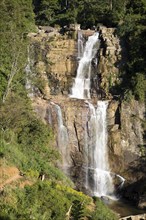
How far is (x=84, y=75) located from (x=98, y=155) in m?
9.67

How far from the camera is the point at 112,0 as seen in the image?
49.4 meters

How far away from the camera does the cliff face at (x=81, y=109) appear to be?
98.9 ft

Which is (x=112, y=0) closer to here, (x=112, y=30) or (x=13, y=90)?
(x=112, y=30)

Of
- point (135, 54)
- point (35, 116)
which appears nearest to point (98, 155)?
point (35, 116)

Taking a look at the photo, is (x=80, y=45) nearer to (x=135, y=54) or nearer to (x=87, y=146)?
(x=135, y=54)

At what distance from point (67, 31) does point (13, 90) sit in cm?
1348

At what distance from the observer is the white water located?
1420 inches

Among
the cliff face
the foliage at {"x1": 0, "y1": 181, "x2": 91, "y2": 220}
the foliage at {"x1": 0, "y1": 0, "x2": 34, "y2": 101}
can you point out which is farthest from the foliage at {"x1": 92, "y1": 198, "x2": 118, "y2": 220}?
the foliage at {"x1": 0, "y1": 0, "x2": 34, "y2": 101}

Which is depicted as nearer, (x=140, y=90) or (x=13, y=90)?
(x=13, y=90)

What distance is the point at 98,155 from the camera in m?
30.4

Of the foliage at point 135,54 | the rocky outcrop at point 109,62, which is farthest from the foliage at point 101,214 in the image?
the rocky outcrop at point 109,62

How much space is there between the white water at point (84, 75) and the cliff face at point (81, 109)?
59cm

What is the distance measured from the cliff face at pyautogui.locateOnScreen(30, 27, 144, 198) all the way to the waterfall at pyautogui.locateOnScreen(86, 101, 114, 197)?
429 millimetres

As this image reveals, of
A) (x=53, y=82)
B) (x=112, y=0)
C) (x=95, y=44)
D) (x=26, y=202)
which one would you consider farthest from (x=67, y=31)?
(x=26, y=202)
